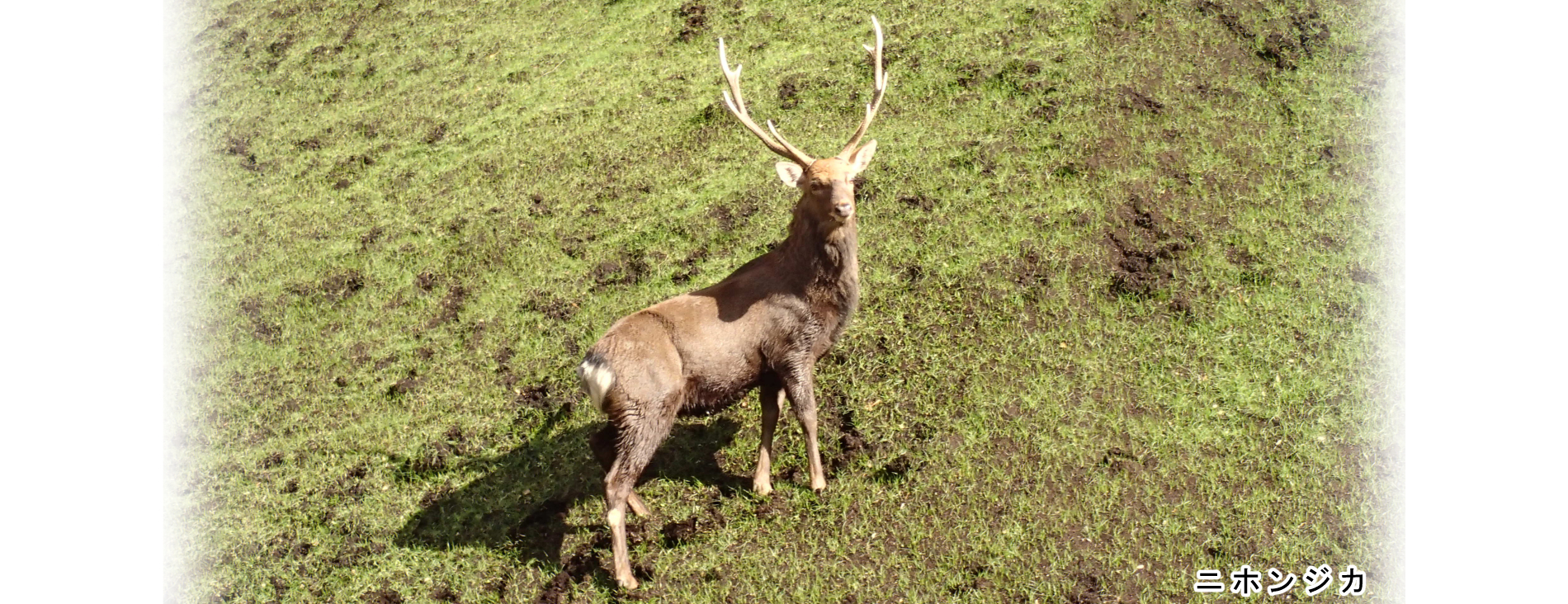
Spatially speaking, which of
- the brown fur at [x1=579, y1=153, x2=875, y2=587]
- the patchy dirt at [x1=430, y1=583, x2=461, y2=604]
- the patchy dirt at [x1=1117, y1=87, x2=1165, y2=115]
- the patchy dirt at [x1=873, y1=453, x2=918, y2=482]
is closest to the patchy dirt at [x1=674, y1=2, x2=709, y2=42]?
the patchy dirt at [x1=1117, y1=87, x2=1165, y2=115]

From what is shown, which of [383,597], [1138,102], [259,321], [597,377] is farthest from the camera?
[1138,102]

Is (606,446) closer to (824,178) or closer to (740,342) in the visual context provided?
(740,342)

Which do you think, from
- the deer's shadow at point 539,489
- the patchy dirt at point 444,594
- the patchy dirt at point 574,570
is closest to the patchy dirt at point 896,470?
the deer's shadow at point 539,489

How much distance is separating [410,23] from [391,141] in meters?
2.63

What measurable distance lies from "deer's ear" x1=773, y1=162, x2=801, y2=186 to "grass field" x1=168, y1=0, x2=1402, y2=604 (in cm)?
177

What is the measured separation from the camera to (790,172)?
21.4ft

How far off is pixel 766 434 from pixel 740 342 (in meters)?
0.85

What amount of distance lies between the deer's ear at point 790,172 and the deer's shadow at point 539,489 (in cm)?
188

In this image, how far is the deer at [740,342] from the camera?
6.17m

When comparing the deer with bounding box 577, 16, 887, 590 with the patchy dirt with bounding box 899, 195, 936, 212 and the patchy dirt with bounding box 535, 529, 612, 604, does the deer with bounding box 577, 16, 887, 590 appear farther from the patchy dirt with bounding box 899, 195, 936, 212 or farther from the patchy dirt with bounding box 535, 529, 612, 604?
the patchy dirt with bounding box 899, 195, 936, 212

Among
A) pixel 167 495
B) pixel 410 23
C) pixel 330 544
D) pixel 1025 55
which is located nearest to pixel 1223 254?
pixel 1025 55

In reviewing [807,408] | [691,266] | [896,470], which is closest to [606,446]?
[807,408]

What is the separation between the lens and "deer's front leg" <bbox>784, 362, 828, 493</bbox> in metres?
6.69

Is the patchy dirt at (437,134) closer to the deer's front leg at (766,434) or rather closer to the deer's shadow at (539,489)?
the deer's shadow at (539,489)
